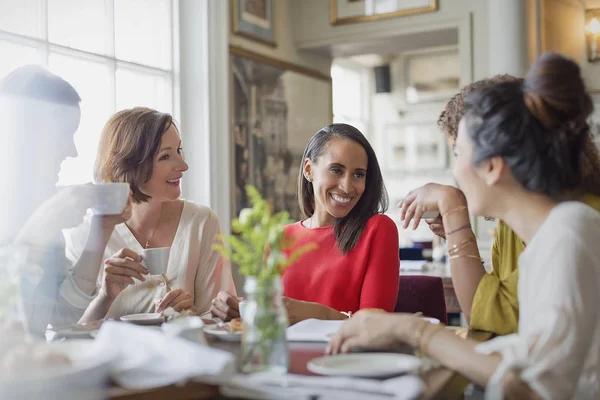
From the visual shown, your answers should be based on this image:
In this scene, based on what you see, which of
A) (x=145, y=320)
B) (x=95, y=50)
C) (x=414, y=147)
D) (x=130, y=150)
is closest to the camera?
(x=145, y=320)

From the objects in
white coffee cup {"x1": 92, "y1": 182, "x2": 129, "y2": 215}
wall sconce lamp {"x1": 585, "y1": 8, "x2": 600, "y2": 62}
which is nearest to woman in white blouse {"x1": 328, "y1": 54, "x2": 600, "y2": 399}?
white coffee cup {"x1": 92, "y1": 182, "x2": 129, "y2": 215}

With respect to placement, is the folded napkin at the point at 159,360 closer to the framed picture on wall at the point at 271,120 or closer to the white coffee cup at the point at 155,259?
the white coffee cup at the point at 155,259

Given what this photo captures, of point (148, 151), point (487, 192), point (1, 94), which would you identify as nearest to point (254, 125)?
point (148, 151)

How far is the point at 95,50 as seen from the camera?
3791mm

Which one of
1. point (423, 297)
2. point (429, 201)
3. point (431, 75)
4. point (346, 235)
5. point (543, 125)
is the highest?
point (431, 75)

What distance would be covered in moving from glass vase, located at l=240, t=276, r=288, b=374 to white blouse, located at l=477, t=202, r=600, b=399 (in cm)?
34

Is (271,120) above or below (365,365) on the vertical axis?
above

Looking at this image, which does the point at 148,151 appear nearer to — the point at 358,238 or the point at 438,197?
the point at 358,238

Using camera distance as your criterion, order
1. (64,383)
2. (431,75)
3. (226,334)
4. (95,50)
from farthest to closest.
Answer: (431,75), (95,50), (226,334), (64,383)

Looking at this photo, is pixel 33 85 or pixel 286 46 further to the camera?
pixel 286 46

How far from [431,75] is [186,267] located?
20.9ft

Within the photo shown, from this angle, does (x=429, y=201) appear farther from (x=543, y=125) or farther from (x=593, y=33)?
(x=593, y=33)

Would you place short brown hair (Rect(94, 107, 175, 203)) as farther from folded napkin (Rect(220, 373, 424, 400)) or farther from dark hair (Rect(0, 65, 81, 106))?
folded napkin (Rect(220, 373, 424, 400))

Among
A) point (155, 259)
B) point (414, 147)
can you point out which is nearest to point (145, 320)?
point (155, 259)
